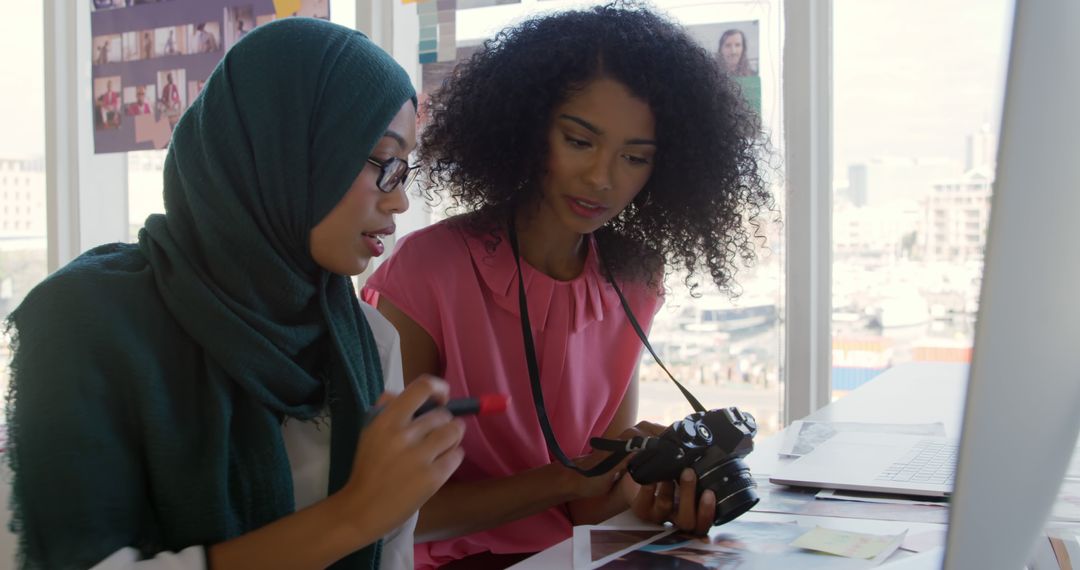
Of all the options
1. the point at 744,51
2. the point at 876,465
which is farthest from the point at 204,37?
the point at 876,465

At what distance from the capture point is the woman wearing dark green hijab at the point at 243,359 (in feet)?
2.59

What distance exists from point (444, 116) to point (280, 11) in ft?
3.26

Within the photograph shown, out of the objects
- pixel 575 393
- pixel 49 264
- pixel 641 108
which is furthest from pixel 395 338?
pixel 49 264

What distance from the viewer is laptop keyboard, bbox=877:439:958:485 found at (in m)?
1.12

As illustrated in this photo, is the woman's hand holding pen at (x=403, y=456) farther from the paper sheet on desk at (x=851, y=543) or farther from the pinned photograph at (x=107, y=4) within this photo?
the pinned photograph at (x=107, y=4)

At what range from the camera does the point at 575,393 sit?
4.69ft

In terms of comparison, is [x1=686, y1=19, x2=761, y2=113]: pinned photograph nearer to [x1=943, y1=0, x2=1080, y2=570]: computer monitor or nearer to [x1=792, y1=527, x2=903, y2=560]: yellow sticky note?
[x1=792, y1=527, x2=903, y2=560]: yellow sticky note

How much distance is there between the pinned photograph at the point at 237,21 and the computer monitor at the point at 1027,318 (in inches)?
93.5

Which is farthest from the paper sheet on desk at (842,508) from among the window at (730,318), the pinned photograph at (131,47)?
the pinned photograph at (131,47)

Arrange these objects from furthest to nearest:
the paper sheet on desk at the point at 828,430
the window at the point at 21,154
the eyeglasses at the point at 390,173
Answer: the window at the point at 21,154 < the paper sheet on desk at the point at 828,430 < the eyeglasses at the point at 390,173

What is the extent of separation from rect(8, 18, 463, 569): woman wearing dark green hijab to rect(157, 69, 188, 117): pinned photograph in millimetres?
1612

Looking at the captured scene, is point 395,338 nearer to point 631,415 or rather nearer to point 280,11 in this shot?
point 631,415

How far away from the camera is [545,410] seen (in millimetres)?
1327

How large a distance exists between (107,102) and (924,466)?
7.46 feet
